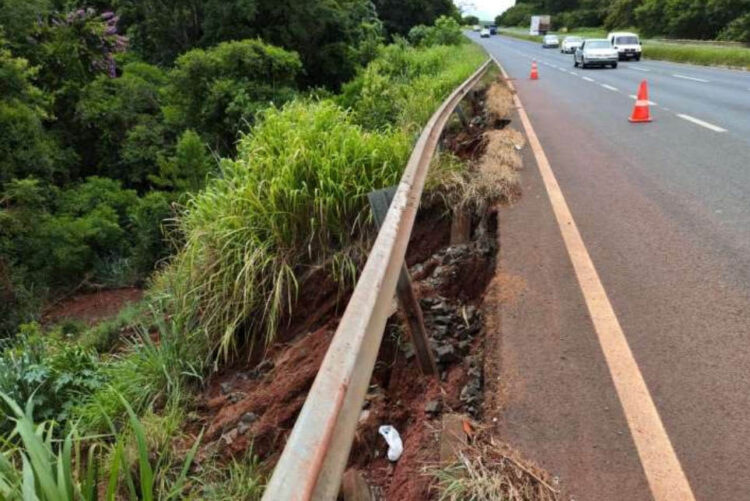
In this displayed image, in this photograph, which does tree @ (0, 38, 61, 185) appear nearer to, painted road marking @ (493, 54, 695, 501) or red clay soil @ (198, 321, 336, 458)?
red clay soil @ (198, 321, 336, 458)

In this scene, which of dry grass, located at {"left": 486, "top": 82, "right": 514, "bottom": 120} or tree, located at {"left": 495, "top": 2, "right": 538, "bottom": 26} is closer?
dry grass, located at {"left": 486, "top": 82, "right": 514, "bottom": 120}

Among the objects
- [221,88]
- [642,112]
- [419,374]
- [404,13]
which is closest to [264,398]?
[419,374]

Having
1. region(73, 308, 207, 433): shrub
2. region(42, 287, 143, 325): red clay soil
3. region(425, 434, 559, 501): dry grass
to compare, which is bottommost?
region(42, 287, 143, 325): red clay soil

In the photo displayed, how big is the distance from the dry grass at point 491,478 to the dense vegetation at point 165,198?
1114 mm

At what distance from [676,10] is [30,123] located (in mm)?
56367

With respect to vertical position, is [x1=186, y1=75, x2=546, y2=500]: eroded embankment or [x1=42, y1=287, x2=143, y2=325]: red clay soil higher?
[x1=186, y1=75, x2=546, y2=500]: eroded embankment

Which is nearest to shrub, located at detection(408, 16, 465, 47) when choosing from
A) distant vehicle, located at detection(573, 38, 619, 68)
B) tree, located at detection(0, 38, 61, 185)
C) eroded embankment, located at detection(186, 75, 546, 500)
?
distant vehicle, located at detection(573, 38, 619, 68)

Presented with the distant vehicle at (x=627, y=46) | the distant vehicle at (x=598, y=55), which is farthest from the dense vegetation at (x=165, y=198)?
the distant vehicle at (x=627, y=46)

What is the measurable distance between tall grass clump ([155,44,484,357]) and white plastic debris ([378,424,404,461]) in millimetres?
1682

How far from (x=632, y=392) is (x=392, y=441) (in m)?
1.15

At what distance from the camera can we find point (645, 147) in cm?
914

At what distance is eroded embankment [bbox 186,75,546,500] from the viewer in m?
2.62

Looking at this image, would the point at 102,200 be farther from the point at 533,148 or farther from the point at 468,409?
the point at 468,409

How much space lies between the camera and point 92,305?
12.8m
